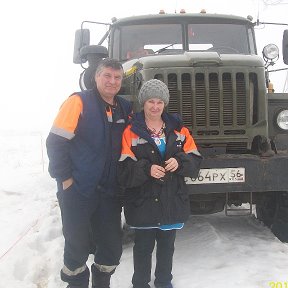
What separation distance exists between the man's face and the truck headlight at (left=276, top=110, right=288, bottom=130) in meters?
1.92

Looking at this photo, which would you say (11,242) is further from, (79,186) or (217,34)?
(217,34)

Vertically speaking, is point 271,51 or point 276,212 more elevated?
point 271,51

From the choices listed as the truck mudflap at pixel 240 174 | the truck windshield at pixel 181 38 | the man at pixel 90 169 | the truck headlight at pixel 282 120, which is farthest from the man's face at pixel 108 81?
the truck windshield at pixel 181 38

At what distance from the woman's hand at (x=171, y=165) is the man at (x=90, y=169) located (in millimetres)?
398

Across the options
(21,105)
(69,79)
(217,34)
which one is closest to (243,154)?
(217,34)

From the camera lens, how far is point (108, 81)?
10.5 ft

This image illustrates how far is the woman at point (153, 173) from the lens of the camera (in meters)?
3.15

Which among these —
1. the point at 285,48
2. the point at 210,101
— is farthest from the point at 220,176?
the point at 285,48

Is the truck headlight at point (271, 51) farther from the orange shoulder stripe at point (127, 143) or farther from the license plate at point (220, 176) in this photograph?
the orange shoulder stripe at point (127, 143)

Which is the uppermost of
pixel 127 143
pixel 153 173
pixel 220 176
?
pixel 127 143

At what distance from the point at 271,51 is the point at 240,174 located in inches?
101

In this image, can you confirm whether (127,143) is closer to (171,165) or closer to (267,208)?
(171,165)

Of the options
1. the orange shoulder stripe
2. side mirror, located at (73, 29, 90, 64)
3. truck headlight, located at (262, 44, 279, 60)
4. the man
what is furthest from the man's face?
truck headlight, located at (262, 44, 279, 60)

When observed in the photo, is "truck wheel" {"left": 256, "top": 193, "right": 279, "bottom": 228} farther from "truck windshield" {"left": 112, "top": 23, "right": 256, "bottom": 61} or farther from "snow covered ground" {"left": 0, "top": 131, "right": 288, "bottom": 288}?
"truck windshield" {"left": 112, "top": 23, "right": 256, "bottom": 61}
